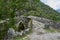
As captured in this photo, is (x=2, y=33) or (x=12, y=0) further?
(x=12, y=0)

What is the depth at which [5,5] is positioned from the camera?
29.5 m

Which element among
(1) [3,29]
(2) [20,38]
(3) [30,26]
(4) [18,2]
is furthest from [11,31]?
(4) [18,2]

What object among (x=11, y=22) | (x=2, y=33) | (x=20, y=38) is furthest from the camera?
(x=11, y=22)

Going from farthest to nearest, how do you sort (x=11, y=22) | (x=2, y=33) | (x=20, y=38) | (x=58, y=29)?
1. (x=58, y=29)
2. (x=11, y=22)
3. (x=2, y=33)
4. (x=20, y=38)

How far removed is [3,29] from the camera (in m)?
26.7

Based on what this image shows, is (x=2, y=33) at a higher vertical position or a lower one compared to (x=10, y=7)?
lower

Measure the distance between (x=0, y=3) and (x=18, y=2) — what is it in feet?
9.15

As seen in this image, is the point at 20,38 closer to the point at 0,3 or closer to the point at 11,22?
the point at 11,22

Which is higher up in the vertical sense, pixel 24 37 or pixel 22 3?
pixel 22 3

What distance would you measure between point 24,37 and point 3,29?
5.08 metres

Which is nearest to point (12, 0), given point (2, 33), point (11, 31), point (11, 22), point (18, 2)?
point (18, 2)

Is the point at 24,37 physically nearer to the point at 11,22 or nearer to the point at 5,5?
the point at 11,22

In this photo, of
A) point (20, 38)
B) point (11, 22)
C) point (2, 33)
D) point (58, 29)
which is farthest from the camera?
point (58, 29)

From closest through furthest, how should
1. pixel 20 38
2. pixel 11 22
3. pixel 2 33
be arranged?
1. pixel 20 38
2. pixel 2 33
3. pixel 11 22
